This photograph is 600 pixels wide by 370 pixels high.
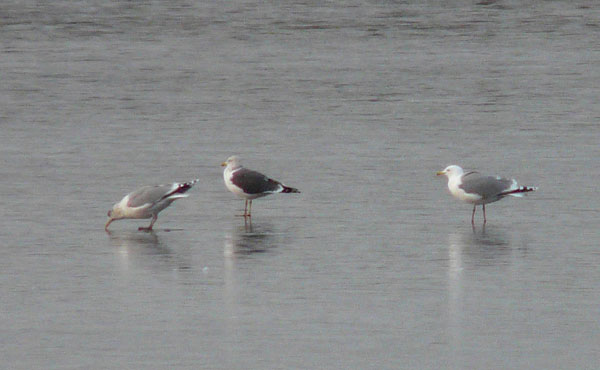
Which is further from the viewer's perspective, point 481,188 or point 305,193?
point 305,193

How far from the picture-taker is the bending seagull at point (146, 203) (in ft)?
41.4

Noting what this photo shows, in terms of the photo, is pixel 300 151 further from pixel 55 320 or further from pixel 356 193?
pixel 55 320

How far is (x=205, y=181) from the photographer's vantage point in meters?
15.6

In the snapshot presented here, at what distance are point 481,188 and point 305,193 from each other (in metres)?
2.35

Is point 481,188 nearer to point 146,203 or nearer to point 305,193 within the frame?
point 305,193

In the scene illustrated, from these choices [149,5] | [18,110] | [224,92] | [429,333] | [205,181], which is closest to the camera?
[429,333]

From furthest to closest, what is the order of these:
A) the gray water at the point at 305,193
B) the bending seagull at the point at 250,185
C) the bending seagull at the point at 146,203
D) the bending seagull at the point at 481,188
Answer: the bending seagull at the point at 250,185 < the bending seagull at the point at 481,188 < the bending seagull at the point at 146,203 < the gray water at the point at 305,193

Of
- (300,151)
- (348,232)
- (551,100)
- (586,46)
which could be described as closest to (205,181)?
(300,151)

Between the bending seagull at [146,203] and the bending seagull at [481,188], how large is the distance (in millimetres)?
2976

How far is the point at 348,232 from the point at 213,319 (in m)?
3.71

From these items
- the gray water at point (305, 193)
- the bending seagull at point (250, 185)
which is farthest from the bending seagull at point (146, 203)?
the bending seagull at point (250, 185)

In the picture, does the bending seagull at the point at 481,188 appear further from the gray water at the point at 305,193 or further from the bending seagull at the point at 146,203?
the bending seagull at the point at 146,203

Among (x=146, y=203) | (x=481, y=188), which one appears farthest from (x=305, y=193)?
(x=146, y=203)

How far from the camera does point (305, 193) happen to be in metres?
14.7
